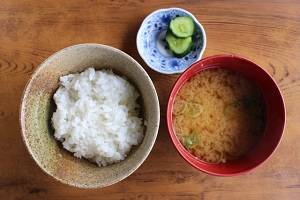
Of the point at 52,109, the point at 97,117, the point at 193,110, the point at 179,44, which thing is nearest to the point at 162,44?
the point at 179,44

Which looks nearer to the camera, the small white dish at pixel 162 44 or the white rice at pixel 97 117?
the white rice at pixel 97 117

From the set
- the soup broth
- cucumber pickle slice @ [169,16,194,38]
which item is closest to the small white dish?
cucumber pickle slice @ [169,16,194,38]

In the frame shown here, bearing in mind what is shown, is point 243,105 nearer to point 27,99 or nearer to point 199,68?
point 199,68

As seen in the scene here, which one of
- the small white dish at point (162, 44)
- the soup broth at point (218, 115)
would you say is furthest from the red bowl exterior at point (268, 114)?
the small white dish at point (162, 44)

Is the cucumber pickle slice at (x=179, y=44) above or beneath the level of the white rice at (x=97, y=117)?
above

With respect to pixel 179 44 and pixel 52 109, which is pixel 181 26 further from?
pixel 52 109

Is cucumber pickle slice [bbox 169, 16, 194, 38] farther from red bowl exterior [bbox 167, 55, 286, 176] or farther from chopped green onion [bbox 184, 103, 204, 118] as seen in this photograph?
chopped green onion [bbox 184, 103, 204, 118]

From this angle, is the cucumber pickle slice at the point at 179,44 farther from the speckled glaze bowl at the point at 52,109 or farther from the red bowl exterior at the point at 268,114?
the speckled glaze bowl at the point at 52,109
